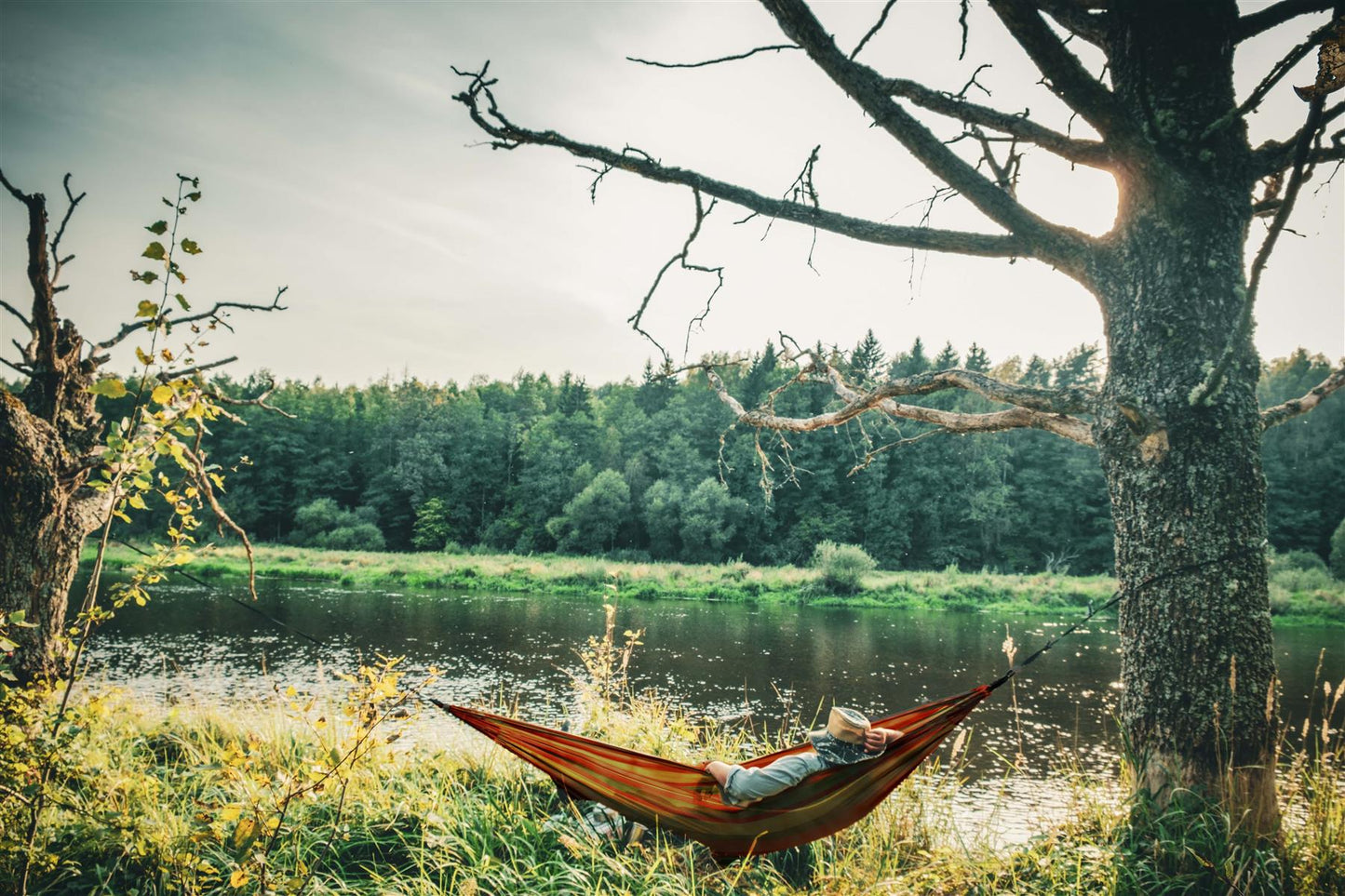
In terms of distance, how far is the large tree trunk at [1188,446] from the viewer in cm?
236

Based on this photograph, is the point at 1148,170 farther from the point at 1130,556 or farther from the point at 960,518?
the point at 960,518

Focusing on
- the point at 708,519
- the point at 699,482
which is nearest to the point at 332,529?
the point at 699,482

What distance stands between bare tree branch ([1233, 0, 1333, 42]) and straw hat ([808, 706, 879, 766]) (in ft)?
9.87

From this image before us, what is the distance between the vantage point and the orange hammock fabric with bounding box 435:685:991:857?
235 centimetres

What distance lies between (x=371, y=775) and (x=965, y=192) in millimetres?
3888

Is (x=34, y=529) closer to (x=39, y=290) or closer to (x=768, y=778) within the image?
(x=39, y=290)

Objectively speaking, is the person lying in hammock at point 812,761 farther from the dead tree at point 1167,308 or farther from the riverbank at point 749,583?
the riverbank at point 749,583

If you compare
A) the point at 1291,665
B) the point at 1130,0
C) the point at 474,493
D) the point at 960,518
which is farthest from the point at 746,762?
the point at 474,493

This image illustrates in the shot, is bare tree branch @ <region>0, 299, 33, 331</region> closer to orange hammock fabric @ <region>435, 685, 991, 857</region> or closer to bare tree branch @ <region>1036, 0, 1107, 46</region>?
orange hammock fabric @ <region>435, 685, 991, 857</region>

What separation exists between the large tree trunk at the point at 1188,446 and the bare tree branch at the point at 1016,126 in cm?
20

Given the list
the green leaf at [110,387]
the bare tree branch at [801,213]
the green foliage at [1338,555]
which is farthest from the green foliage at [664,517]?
the green leaf at [110,387]

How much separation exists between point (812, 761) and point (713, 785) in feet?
1.26

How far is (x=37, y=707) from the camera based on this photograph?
2.50 metres

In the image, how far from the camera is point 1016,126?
2822 mm
